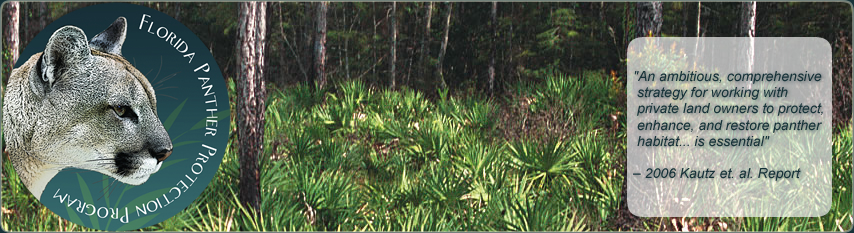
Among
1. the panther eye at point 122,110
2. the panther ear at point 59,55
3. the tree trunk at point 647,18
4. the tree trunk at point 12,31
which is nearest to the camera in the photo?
the panther ear at point 59,55

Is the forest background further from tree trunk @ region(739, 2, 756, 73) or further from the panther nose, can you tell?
the panther nose

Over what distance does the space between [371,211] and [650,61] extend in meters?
2.34

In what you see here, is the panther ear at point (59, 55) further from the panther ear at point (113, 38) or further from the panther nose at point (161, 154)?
the panther nose at point (161, 154)

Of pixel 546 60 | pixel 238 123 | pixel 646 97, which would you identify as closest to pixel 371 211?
pixel 238 123

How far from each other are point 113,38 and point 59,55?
41 cm

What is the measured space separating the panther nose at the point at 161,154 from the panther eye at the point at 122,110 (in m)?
0.26

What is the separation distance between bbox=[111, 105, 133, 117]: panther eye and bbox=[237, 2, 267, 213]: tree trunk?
820mm

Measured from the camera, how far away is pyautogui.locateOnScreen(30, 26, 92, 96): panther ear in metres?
3.06

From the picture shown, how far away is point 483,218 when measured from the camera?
158 inches

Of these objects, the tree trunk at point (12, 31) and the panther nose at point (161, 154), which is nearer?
the panther nose at point (161, 154)

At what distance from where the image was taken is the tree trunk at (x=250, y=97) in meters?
4.04

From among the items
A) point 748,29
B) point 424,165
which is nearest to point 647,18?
point 424,165

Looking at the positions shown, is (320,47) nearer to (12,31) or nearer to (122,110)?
(12,31)

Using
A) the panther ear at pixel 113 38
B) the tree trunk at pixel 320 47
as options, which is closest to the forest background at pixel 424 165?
the panther ear at pixel 113 38
